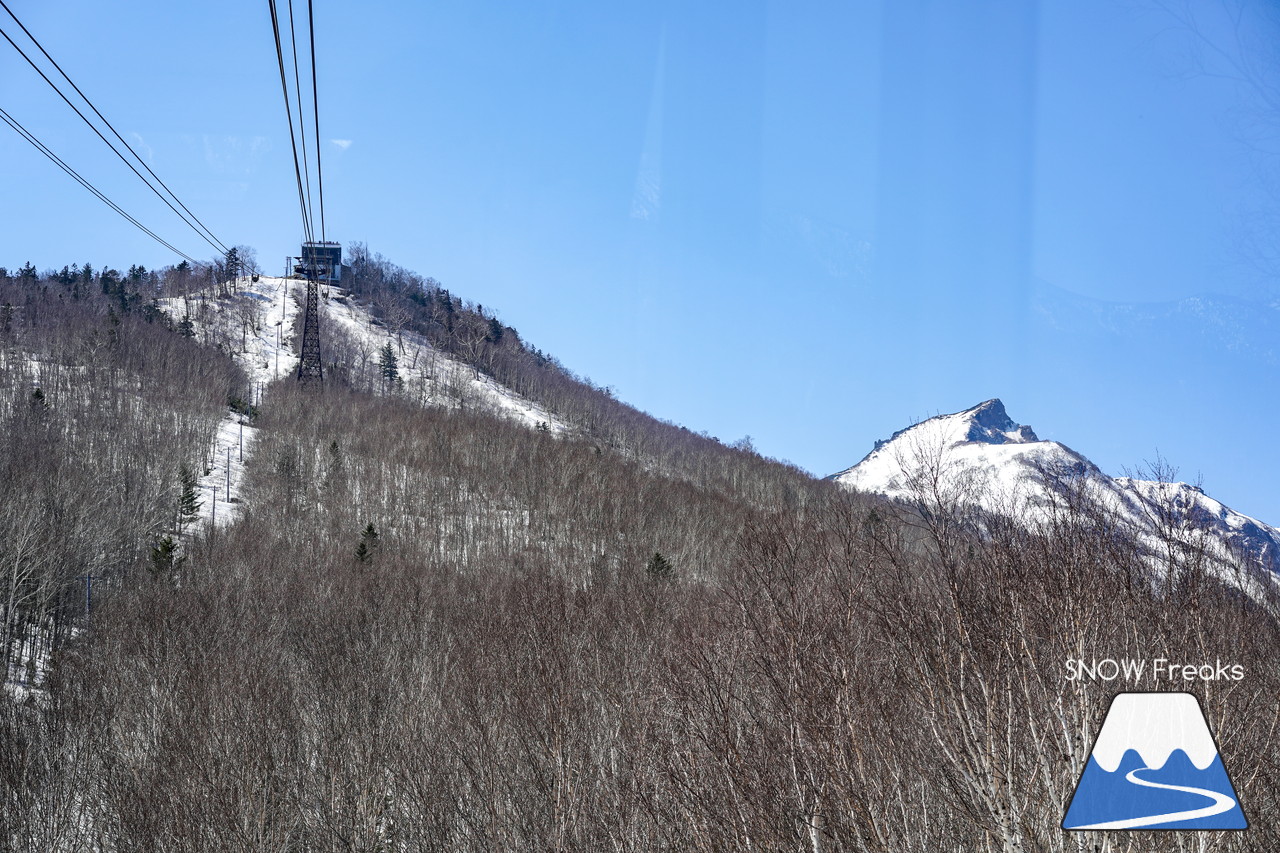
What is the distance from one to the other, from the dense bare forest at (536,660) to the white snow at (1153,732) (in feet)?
3.52

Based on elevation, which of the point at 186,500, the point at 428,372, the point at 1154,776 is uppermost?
the point at 428,372

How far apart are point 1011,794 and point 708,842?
319 inches

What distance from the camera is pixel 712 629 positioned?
109 feet

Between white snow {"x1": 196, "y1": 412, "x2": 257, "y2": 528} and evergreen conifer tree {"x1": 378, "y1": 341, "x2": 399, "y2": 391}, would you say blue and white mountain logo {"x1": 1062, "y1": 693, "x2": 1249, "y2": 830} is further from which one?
evergreen conifer tree {"x1": 378, "y1": 341, "x2": 399, "y2": 391}

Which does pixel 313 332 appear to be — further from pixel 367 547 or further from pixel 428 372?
pixel 367 547

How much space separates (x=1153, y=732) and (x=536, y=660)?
86.9ft

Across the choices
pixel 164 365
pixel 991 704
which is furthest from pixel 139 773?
pixel 164 365

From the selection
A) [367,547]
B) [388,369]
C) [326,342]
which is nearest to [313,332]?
[388,369]

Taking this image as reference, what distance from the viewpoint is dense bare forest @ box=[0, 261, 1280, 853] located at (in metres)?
10.8

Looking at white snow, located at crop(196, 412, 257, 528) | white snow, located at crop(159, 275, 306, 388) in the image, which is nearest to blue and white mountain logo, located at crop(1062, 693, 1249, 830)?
white snow, located at crop(196, 412, 257, 528)

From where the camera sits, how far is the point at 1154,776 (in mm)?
6707

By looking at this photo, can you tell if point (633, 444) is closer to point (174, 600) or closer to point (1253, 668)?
point (174, 600)

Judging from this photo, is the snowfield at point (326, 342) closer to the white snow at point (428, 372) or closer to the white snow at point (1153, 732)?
the white snow at point (428, 372)

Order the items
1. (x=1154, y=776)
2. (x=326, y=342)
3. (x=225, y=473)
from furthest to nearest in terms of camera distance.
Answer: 1. (x=326, y=342)
2. (x=225, y=473)
3. (x=1154, y=776)
